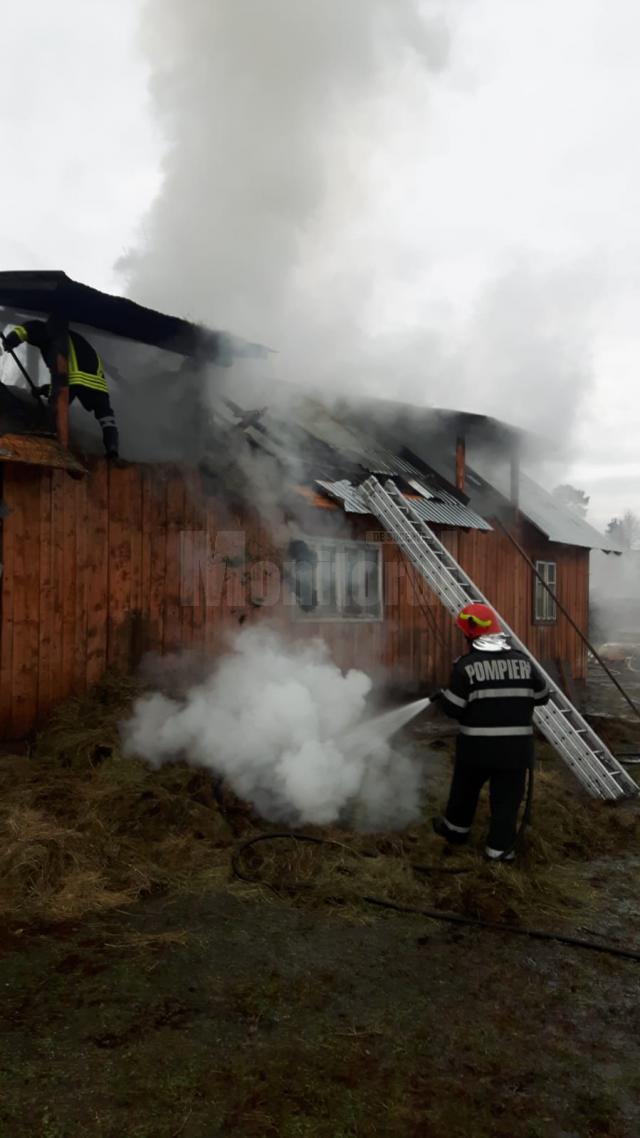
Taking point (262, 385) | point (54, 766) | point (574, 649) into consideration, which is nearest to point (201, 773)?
point (54, 766)

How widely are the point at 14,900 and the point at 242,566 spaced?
17.0ft

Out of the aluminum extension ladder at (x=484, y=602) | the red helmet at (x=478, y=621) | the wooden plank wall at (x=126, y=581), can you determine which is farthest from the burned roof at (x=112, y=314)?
the red helmet at (x=478, y=621)

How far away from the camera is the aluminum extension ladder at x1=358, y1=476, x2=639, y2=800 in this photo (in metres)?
7.14

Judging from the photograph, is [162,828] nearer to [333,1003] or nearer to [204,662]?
[333,1003]

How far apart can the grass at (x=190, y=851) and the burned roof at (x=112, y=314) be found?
4.34 m

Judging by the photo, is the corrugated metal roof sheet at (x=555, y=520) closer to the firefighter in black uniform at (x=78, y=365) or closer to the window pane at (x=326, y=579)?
the window pane at (x=326, y=579)

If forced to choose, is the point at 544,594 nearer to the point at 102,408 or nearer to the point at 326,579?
the point at 326,579

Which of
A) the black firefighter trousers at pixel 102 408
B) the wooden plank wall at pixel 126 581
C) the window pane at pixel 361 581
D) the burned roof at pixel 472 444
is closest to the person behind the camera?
the wooden plank wall at pixel 126 581

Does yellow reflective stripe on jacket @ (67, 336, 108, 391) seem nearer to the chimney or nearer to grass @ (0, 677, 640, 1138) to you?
grass @ (0, 677, 640, 1138)

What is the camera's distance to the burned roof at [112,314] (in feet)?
22.4

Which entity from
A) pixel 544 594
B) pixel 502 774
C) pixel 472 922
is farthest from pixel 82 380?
pixel 544 594

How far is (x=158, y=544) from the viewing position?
8086 mm

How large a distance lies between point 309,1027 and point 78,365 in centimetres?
644

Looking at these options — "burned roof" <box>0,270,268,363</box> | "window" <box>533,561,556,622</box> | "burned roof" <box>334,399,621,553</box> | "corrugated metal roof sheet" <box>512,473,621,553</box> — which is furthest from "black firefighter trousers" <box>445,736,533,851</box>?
"window" <box>533,561,556,622</box>
